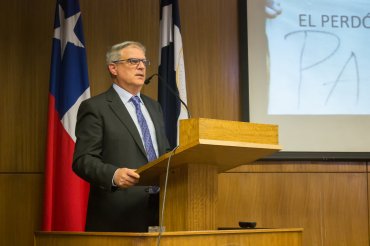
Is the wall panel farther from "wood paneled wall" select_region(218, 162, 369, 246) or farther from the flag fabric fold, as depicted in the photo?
"wood paneled wall" select_region(218, 162, 369, 246)

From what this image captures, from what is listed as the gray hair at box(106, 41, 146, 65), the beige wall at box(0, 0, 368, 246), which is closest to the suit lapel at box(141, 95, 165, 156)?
the gray hair at box(106, 41, 146, 65)

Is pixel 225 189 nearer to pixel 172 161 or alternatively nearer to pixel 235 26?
pixel 235 26

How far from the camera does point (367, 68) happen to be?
15.5 feet

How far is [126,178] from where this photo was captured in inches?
95.0

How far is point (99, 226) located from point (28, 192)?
5.65ft

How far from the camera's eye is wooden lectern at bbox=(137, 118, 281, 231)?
2154 mm

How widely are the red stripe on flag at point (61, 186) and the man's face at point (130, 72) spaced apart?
1.15 meters

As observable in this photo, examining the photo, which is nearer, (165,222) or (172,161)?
(172,161)

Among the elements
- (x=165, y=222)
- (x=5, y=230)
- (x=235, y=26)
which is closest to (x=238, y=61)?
(x=235, y=26)

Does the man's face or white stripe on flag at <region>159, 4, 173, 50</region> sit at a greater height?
white stripe on flag at <region>159, 4, 173, 50</region>

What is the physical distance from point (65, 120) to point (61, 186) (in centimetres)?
44

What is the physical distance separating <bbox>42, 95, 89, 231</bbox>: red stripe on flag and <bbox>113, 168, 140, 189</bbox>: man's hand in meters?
1.68

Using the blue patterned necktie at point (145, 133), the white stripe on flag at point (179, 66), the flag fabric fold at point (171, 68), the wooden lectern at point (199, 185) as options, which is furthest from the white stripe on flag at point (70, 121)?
the wooden lectern at point (199, 185)

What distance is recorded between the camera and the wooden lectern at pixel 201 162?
2154 millimetres
